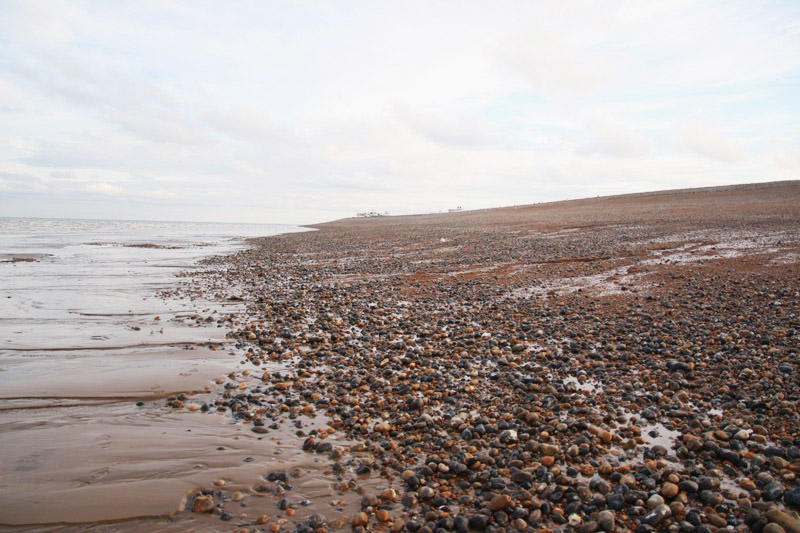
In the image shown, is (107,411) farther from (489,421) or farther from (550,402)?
(550,402)

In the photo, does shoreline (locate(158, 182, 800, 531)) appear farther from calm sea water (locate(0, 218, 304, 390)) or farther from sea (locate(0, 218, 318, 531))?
calm sea water (locate(0, 218, 304, 390))

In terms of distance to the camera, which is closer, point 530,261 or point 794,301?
point 794,301

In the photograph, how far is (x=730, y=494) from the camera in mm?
3875

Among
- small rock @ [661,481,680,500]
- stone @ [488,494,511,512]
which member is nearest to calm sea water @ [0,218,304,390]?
stone @ [488,494,511,512]

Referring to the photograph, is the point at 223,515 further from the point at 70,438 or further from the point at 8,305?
the point at 8,305

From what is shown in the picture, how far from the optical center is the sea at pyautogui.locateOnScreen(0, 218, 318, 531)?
3900 millimetres

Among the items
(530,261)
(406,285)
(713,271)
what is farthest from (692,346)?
(530,261)

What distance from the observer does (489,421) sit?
17.5 ft

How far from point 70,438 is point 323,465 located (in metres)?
3.01

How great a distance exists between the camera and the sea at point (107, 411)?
3.90 metres

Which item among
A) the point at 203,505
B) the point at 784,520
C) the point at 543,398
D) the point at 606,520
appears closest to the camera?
the point at 784,520

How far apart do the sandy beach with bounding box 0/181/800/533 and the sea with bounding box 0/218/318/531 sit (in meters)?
0.04

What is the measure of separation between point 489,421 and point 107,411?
197 inches

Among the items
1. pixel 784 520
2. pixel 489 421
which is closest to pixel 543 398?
pixel 489 421
